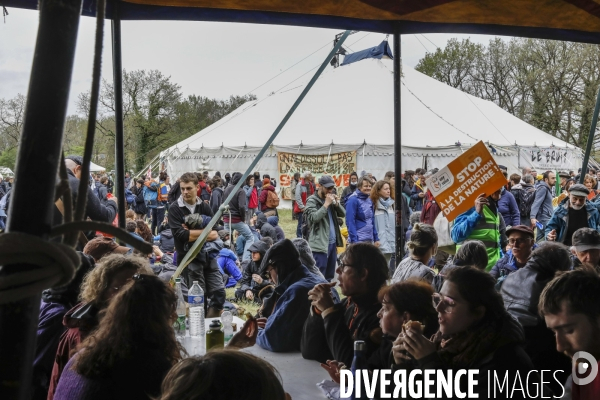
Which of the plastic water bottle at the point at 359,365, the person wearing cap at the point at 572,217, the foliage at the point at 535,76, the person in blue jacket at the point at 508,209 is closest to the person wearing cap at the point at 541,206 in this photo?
the person wearing cap at the point at 572,217

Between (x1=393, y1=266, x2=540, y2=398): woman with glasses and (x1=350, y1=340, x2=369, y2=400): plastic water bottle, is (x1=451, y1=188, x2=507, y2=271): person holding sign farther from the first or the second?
(x1=350, y1=340, x2=369, y2=400): plastic water bottle

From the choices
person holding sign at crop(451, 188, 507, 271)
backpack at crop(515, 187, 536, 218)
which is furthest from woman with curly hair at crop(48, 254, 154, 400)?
backpack at crop(515, 187, 536, 218)

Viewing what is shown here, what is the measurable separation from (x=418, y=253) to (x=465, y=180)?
27.5 inches

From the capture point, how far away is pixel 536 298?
133 inches

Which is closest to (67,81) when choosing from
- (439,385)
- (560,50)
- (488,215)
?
(439,385)

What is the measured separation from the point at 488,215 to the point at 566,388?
3.89 meters

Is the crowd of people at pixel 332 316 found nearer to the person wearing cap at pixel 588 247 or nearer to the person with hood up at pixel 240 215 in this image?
the person wearing cap at pixel 588 247

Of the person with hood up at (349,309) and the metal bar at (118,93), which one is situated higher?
the metal bar at (118,93)

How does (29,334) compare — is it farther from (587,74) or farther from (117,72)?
(587,74)

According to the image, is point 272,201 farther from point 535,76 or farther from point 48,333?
point 535,76

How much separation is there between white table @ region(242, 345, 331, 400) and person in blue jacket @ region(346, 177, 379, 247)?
433cm

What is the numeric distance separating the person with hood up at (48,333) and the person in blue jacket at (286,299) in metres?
1.22

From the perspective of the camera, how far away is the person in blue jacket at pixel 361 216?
25.6 ft

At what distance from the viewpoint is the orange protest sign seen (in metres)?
4.29
